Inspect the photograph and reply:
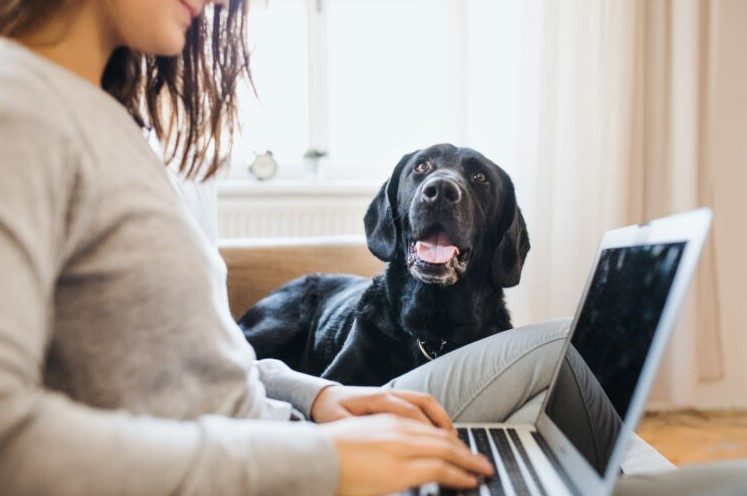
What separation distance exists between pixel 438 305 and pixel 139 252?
44.4 inches

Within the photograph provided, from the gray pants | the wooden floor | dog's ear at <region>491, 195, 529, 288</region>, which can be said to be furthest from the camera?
the wooden floor

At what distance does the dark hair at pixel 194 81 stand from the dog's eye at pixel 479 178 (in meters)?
0.79

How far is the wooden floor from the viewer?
7.95ft

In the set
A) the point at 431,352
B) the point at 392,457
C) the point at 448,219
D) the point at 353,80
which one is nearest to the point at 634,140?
the point at 353,80

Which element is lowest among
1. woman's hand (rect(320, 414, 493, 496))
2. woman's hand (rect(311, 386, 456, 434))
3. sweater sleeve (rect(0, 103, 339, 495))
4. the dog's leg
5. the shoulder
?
the dog's leg

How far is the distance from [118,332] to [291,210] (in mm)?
2838

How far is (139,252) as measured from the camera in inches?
19.3

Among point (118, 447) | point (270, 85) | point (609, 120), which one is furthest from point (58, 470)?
point (270, 85)

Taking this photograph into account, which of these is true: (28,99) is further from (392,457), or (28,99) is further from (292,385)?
(292,385)

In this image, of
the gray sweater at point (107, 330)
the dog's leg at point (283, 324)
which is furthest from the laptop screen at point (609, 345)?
the dog's leg at point (283, 324)

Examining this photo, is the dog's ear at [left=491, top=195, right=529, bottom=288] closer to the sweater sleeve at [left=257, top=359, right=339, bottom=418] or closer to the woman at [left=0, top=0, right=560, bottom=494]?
the sweater sleeve at [left=257, top=359, right=339, bottom=418]

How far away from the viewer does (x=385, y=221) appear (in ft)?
5.57

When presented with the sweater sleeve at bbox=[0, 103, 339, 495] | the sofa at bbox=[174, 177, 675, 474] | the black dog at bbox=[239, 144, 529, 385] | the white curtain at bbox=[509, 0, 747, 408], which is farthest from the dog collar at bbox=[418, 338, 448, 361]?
the white curtain at bbox=[509, 0, 747, 408]

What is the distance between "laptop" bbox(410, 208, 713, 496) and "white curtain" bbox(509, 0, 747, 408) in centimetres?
207
